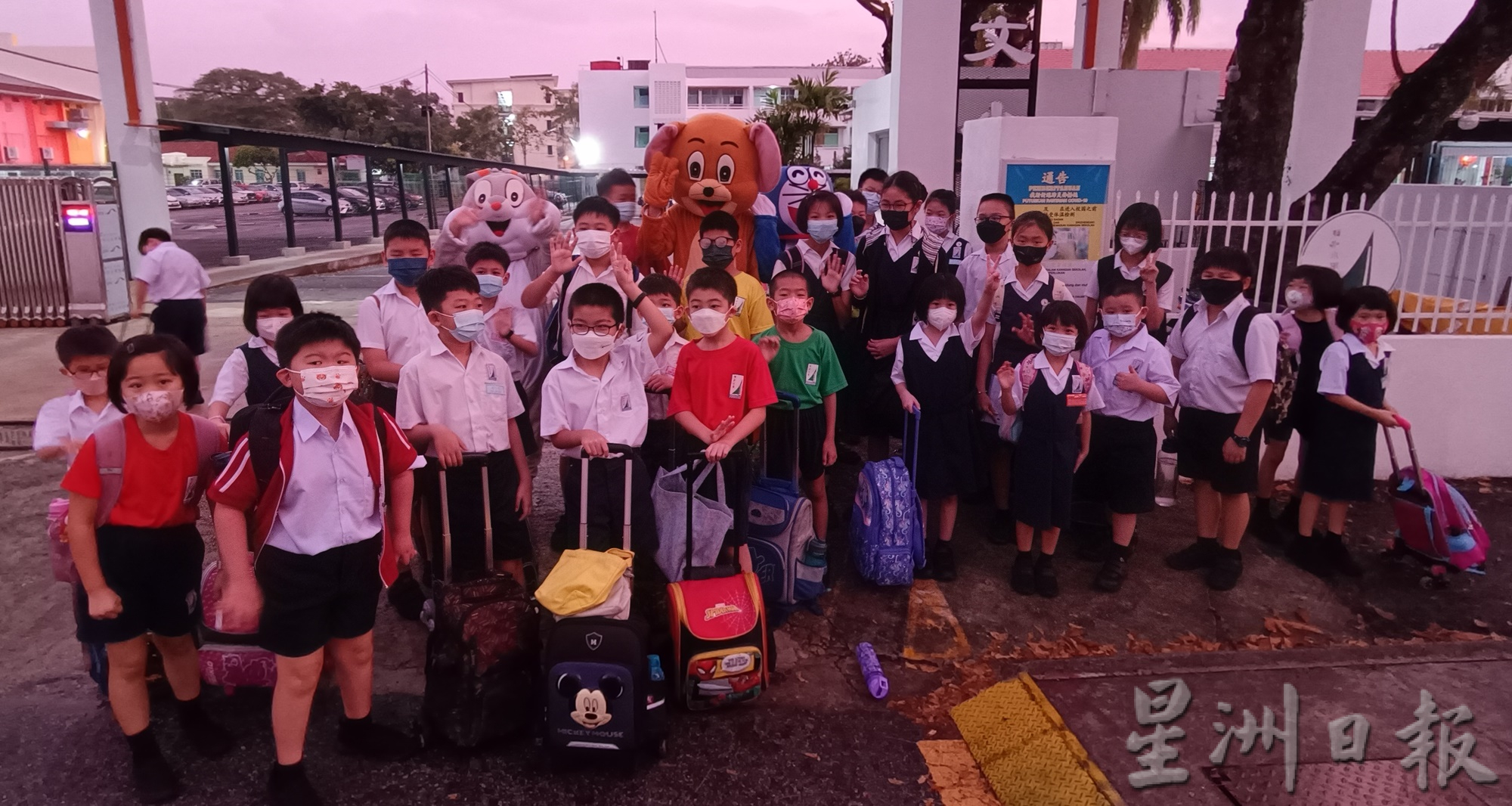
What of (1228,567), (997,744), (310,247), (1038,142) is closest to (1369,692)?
(1228,567)

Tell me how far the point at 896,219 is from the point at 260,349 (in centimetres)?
317

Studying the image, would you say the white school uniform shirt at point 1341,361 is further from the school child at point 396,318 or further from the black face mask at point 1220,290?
the school child at point 396,318

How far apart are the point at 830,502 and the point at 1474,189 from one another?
783cm

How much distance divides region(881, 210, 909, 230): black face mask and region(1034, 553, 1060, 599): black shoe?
1.91 meters

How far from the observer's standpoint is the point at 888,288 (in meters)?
5.07

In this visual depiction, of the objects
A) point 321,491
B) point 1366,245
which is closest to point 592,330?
point 321,491

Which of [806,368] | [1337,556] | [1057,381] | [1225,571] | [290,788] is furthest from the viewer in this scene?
[1337,556]

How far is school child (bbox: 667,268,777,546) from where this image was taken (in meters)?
3.79

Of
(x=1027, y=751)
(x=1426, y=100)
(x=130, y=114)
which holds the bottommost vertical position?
(x=1027, y=751)

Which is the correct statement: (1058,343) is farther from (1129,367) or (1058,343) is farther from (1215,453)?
(1215,453)

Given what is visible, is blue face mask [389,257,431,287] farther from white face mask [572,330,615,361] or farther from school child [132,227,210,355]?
school child [132,227,210,355]

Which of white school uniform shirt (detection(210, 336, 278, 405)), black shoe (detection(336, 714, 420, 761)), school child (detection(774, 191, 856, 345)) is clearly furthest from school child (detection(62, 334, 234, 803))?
school child (detection(774, 191, 856, 345))

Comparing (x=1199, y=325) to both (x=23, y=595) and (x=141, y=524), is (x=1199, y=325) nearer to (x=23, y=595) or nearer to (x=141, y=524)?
(x=141, y=524)

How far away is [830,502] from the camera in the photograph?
545 centimetres
